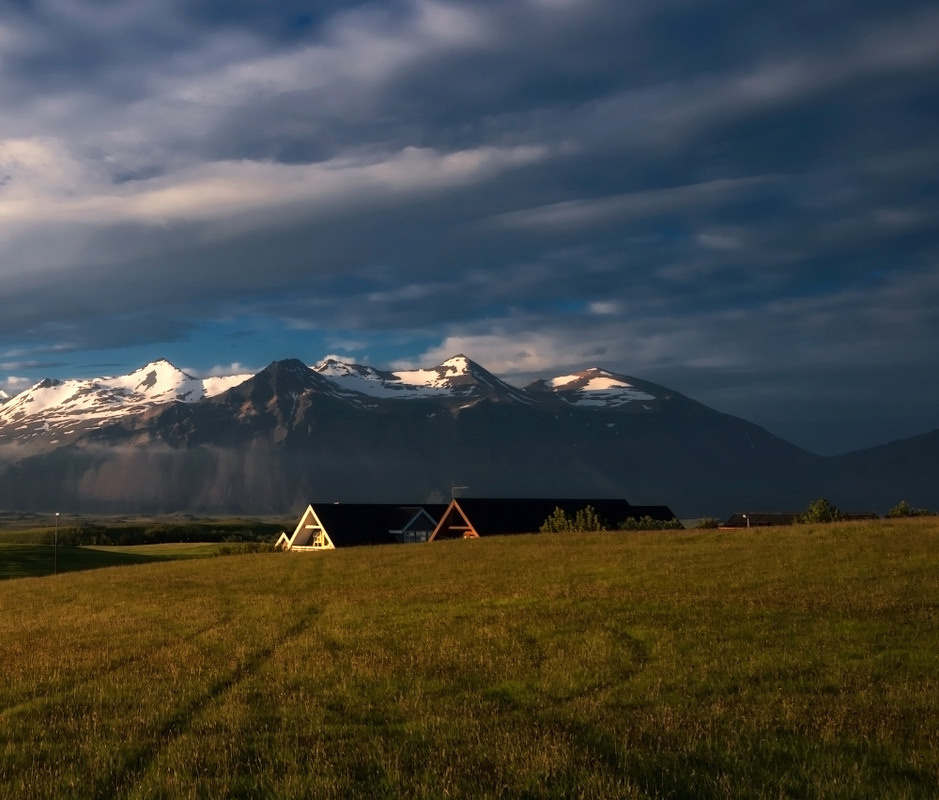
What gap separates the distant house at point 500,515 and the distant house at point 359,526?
1089 cm

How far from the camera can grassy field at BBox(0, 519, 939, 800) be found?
12.4m

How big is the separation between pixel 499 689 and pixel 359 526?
97.3 metres

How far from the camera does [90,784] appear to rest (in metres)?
12.7

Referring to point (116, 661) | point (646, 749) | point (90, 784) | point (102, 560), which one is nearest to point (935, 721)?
point (646, 749)

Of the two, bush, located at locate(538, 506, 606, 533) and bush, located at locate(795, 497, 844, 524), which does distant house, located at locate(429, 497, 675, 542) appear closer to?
bush, located at locate(538, 506, 606, 533)

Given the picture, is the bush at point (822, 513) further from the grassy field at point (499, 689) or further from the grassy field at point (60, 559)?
the grassy field at point (60, 559)

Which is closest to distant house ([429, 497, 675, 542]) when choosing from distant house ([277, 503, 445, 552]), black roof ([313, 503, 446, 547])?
distant house ([277, 503, 445, 552])

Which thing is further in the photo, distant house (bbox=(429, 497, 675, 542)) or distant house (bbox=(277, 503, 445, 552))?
distant house (bbox=(277, 503, 445, 552))

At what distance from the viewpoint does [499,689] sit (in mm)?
18812

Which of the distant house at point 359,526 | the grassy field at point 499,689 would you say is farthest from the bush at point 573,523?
the grassy field at point 499,689

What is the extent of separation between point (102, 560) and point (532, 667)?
96964 millimetres

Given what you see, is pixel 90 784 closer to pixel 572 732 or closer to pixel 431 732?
pixel 431 732

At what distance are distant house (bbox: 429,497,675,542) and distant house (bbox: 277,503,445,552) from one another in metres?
10.9

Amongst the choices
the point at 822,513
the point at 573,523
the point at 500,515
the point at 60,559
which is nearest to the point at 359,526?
Answer: the point at 500,515
